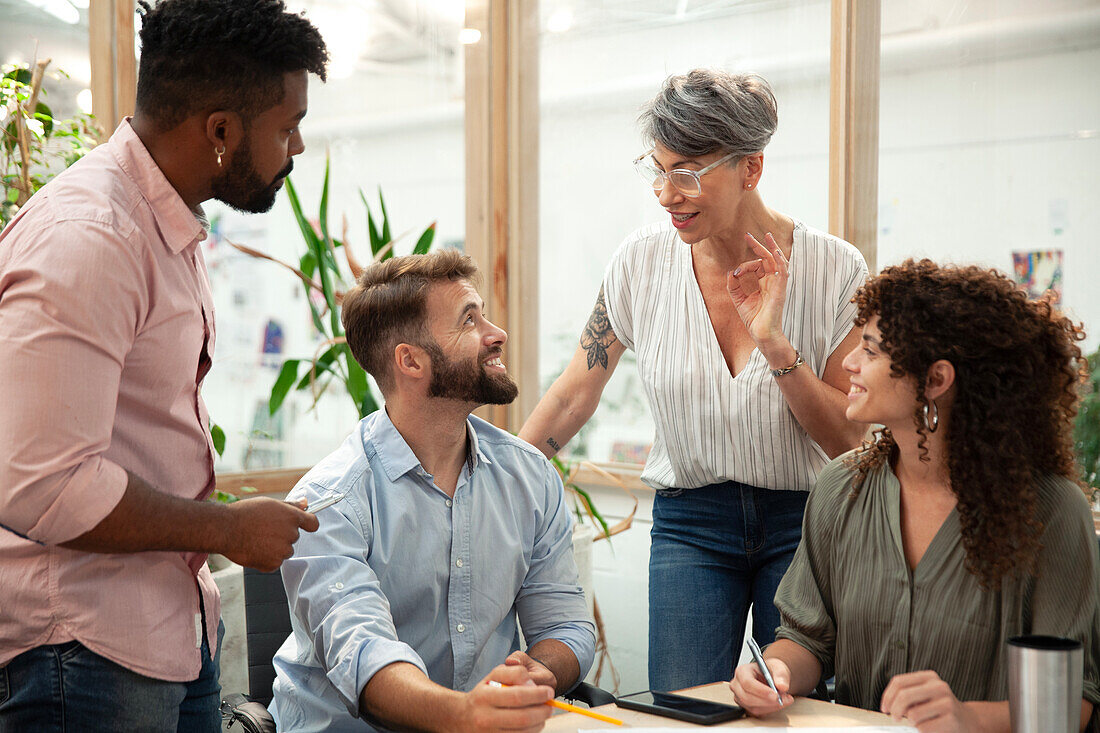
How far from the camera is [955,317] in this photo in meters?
1.67

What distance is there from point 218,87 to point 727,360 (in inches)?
48.9

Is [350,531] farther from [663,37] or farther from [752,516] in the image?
[663,37]

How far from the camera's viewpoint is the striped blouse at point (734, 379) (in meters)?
2.13

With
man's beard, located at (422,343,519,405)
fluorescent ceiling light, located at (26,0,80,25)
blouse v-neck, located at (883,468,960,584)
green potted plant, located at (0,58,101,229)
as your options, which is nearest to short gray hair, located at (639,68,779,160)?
man's beard, located at (422,343,519,405)

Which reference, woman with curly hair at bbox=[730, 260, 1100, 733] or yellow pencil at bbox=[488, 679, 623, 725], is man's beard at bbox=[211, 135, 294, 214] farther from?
woman with curly hair at bbox=[730, 260, 1100, 733]

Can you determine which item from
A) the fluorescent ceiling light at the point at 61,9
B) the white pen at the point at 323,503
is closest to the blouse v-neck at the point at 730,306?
the white pen at the point at 323,503

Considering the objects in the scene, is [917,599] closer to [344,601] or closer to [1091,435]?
[344,601]

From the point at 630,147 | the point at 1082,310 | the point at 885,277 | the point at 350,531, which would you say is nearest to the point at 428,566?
the point at 350,531

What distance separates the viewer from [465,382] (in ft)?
6.34

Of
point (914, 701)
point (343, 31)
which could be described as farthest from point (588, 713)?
point (343, 31)

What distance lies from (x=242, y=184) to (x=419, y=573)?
76 cm

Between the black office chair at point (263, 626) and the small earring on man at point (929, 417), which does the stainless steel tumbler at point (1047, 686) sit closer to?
the small earring on man at point (929, 417)

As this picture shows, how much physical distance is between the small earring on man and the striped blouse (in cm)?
46

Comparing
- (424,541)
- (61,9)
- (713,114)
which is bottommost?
(424,541)
